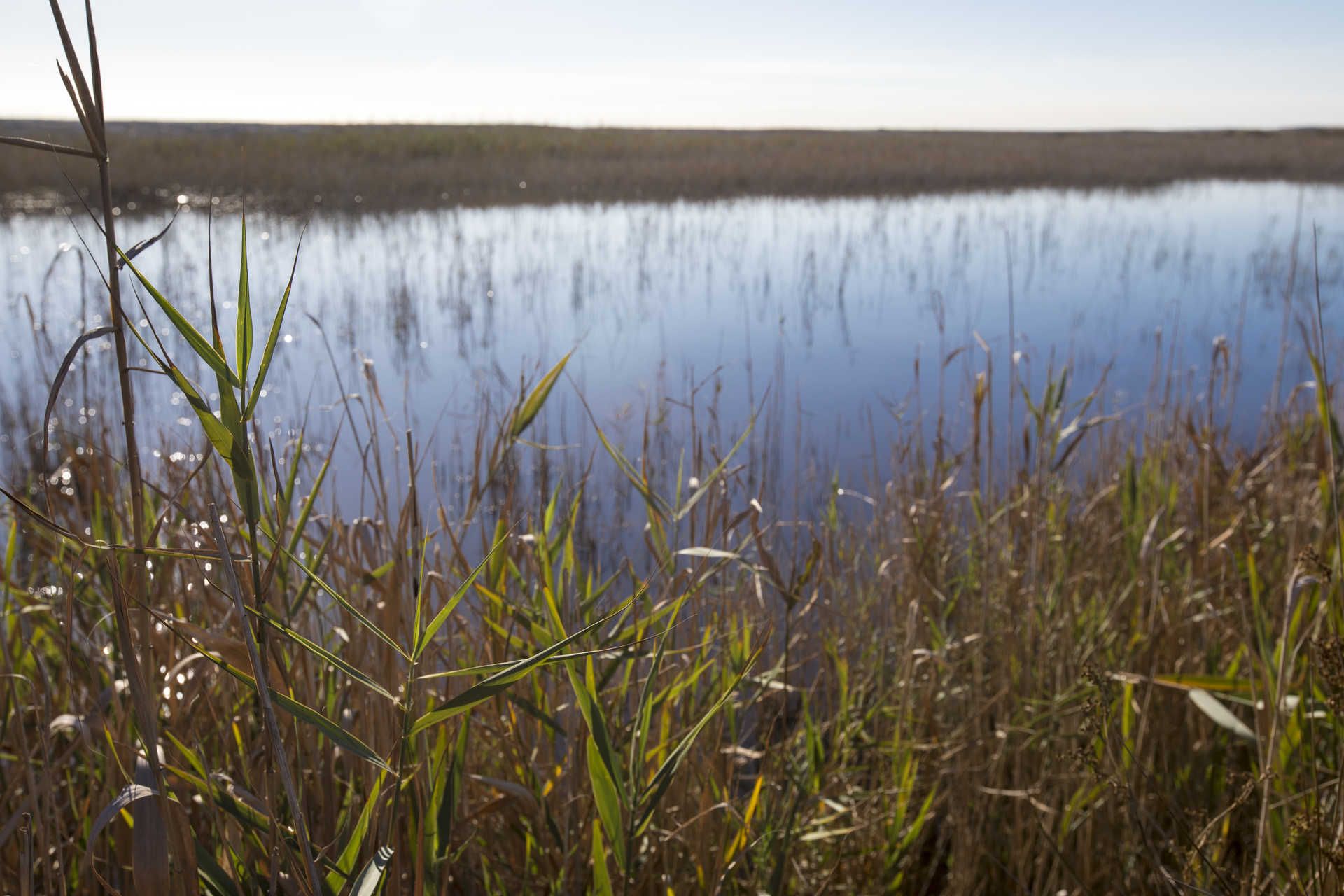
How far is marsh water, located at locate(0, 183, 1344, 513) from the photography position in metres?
3.96

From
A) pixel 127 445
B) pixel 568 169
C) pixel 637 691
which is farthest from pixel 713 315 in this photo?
pixel 568 169

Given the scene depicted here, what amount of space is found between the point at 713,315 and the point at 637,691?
475 centimetres

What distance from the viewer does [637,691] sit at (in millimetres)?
Answer: 1656

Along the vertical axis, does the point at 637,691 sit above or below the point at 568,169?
below

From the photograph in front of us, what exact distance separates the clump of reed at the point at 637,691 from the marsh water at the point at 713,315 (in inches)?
14.9

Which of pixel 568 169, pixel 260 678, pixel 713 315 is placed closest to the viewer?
pixel 260 678

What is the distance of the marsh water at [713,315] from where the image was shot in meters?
3.96

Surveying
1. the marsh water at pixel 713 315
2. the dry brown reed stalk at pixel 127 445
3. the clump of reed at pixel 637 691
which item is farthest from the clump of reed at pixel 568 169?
the dry brown reed stalk at pixel 127 445

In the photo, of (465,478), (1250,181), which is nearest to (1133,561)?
(465,478)

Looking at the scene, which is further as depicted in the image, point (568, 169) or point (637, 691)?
point (568, 169)

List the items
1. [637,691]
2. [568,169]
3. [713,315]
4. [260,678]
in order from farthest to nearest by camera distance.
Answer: [568,169] → [713,315] → [637,691] → [260,678]

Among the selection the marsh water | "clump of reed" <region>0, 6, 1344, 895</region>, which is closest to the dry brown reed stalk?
"clump of reed" <region>0, 6, 1344, 895</region>

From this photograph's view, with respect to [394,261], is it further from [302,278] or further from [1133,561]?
[1133,561]

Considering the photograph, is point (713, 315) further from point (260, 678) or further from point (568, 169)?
point (568, 169)
